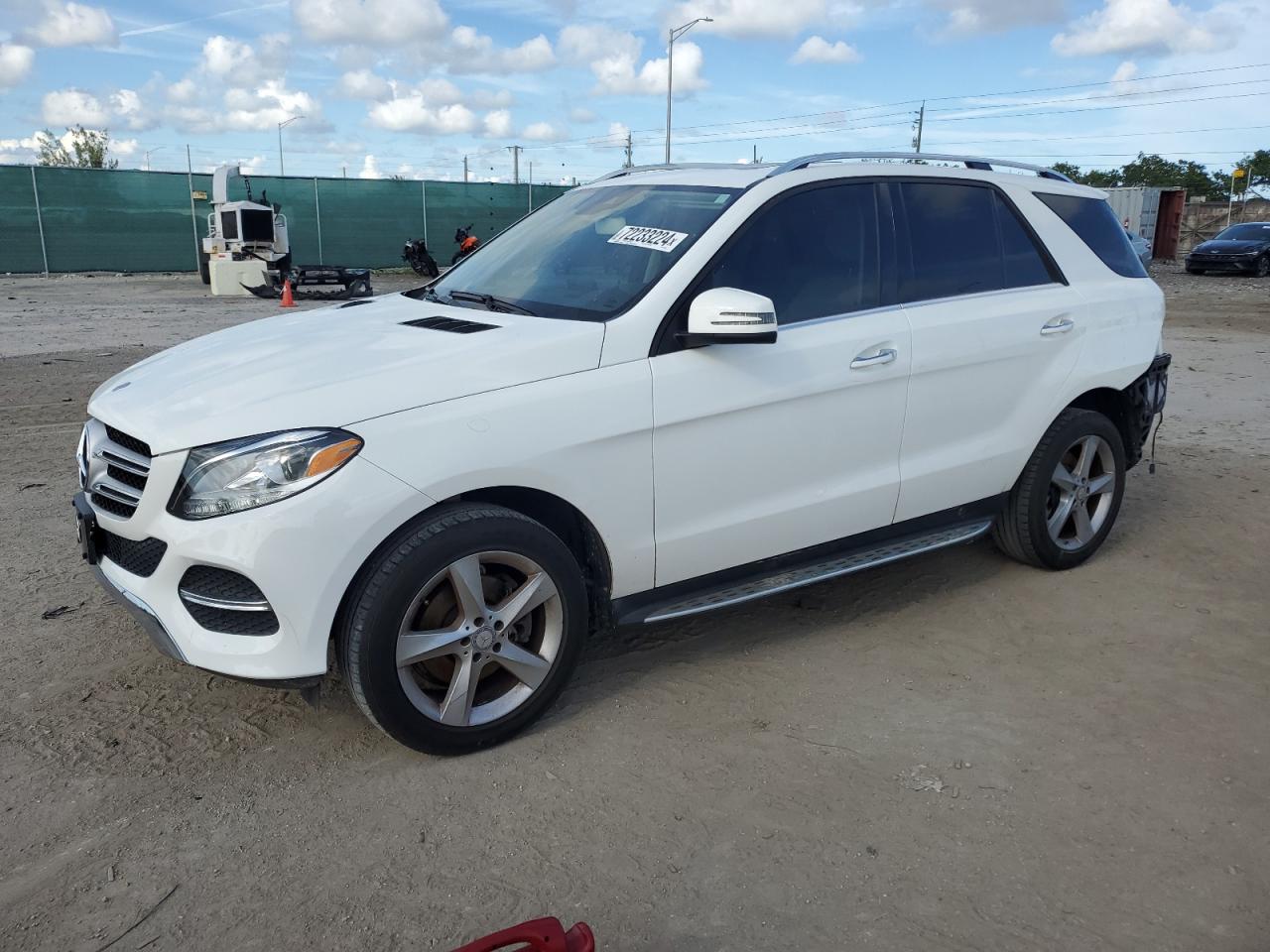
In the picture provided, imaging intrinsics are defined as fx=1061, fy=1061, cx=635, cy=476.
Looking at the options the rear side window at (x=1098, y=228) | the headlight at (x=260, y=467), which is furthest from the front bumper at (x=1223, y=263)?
the headlight at (x=260, y=467)

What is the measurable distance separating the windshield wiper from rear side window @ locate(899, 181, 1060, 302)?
1514mm

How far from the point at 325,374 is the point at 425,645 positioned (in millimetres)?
866

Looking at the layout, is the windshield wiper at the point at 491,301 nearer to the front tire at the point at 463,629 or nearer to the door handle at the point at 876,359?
the front tire at the point at 463,629

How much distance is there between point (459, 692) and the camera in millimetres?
3250

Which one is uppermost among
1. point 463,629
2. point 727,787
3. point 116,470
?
point 116,470

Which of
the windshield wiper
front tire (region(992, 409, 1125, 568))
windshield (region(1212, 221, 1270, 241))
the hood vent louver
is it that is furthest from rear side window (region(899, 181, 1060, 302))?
windshield (region(1212, 221, 1270, 241))

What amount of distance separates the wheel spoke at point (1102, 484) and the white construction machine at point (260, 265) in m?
17.6

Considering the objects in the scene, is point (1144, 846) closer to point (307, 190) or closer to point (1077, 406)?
point (1077, 406)

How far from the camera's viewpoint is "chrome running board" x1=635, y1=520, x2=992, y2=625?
145 inches

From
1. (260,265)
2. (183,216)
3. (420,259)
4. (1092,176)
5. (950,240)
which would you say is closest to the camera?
(950,240)

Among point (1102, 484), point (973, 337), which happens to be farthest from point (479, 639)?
point (1102, 484)

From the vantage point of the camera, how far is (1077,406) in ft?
16.0

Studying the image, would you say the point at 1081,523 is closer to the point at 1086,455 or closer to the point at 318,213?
the point at 1086,455

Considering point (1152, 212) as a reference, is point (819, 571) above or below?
below
